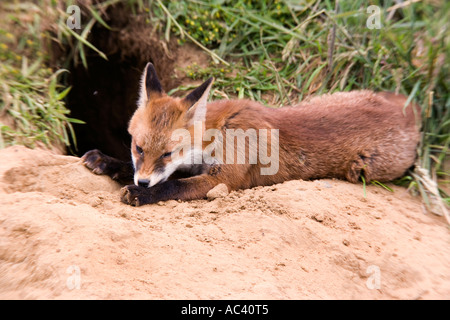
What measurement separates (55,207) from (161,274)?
1036 millimetres

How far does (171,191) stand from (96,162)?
0.90m

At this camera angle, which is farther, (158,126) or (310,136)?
(310,136)

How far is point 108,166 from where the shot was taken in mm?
4273

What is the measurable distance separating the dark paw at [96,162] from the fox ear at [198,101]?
1.00m

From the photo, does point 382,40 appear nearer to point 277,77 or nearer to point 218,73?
point 277,77

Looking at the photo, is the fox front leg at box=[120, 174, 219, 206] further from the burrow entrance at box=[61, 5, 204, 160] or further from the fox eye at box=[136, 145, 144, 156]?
the burrow entrance at box=[61, 5, 204, 160]

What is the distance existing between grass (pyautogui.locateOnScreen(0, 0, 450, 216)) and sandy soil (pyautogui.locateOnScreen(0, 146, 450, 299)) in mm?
1238

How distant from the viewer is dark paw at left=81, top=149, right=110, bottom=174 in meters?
4.15

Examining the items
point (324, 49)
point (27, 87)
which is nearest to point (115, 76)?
point (27, 87)

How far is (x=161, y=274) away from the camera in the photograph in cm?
261

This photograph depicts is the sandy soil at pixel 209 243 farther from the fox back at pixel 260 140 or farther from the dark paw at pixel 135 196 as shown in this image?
the fox back at pixel 260 140

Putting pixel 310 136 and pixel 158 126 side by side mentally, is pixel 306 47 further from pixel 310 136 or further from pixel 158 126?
pixel 158 126

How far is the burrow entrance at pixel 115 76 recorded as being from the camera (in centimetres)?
623

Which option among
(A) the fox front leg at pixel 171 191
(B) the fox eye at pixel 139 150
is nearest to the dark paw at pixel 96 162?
(B) the fox eye at pixel 139 150
